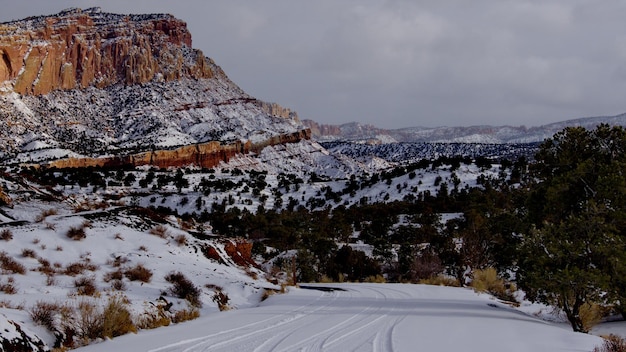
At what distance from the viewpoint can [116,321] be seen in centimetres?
866

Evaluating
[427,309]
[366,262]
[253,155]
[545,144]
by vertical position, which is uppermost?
[253,155]

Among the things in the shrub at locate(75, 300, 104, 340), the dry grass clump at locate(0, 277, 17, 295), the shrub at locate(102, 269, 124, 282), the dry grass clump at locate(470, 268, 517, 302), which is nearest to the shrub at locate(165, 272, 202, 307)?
the shrub at locate(102, 269, 124, 282)

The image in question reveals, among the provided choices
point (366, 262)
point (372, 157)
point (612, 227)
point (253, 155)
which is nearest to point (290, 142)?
point (253, 155)

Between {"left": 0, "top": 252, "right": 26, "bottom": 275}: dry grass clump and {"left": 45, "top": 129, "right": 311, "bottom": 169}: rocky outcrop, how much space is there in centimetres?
9297

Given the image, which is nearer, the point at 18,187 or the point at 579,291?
the point at 579,291

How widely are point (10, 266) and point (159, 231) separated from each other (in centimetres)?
593

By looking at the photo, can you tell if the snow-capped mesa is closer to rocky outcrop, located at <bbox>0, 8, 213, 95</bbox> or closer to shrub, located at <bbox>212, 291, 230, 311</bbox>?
rocky outcrop, located at <bbox>0, 8, 213, 95</bbox>

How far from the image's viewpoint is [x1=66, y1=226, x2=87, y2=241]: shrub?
14.2 m

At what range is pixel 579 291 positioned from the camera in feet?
35.8

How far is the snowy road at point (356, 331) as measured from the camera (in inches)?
303

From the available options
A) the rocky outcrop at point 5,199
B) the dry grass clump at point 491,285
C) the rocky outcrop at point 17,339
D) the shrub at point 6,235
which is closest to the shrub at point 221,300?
the rocky outcrop at point 17,339

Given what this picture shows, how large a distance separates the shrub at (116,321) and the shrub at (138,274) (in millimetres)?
3210

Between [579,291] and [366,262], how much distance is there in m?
24.0

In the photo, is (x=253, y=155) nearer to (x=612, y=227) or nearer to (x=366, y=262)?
(x=366, y=262)
